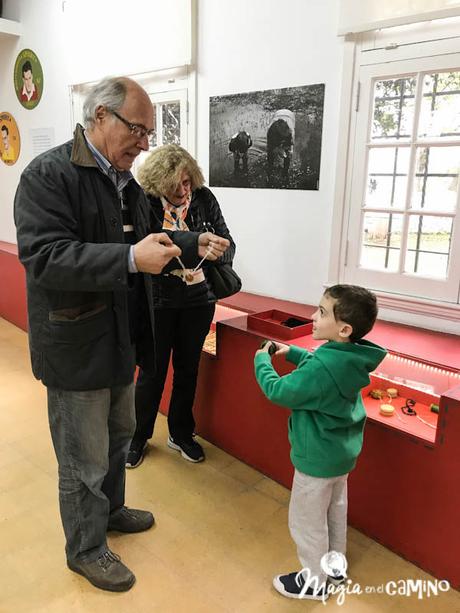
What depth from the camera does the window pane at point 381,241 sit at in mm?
2695

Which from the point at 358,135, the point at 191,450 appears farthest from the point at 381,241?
the point at 191,450

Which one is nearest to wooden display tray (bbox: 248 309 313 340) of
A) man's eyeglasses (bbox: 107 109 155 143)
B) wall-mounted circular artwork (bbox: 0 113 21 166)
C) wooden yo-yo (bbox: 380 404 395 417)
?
wooden yo-yo (bbox: 380 404 395 417)

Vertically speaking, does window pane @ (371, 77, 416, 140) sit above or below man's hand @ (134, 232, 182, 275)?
above

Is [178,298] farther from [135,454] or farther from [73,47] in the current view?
[73,47]

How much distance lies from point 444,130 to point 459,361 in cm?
110

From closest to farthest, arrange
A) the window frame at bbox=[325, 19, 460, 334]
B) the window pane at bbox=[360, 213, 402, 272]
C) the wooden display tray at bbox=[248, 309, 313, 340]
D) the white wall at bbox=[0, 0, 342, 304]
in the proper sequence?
1. the window frame at bbox=[325, 19, 460, 334]
2. the wooden display tray at bbox=[248, 309, 313, 340]
3. the window pane at bbox=[360, 213, 402, 272]
4. the white wall at bbox=[0, 0, 342, 304]

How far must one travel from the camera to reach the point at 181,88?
3.62 m

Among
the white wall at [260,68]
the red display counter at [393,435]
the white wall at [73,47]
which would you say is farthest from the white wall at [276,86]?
the red display counter at [393,435]

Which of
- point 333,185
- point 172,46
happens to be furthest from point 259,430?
point 172,46

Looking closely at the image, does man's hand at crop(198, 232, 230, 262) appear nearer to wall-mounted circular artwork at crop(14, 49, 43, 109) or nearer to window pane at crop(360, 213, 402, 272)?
window pane at crop(360, 213, 402, 272)

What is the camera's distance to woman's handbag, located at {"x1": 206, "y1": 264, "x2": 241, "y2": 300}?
2.44 metres

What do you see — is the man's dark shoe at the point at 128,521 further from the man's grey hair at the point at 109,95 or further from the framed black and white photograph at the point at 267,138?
the framed black and white photograph at the point at 267,138

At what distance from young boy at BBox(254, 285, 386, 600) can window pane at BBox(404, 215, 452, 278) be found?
109 cm

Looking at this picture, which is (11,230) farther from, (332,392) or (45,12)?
(332,392)
